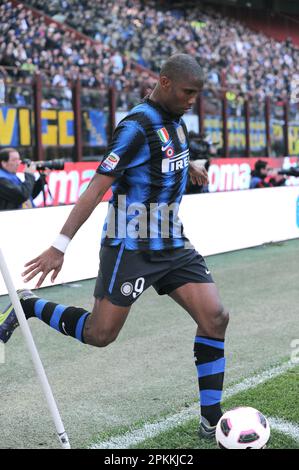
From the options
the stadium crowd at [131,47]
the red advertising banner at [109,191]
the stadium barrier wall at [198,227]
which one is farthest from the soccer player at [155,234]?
the stadium crowd at [131,47]

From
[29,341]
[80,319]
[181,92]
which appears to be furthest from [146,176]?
[29,341]

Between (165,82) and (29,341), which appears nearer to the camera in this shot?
(29,341)

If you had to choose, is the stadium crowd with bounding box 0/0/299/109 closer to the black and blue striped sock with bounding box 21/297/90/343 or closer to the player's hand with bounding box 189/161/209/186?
the player's hand with bounding box 189/161/209/186

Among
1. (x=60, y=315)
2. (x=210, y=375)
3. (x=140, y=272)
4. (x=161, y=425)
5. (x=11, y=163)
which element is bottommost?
(x=161, y=425)

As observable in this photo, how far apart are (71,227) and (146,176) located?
0.49 m

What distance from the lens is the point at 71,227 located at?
3.24 meters

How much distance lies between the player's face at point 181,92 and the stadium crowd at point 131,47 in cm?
1050

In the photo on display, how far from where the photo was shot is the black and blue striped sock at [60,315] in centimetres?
361

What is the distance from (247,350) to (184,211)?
462cm

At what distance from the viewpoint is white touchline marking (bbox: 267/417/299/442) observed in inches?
139

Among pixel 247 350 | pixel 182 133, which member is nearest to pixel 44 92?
pixel 247 350

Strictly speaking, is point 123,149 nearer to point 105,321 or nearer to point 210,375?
point 105,321

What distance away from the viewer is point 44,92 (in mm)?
13508

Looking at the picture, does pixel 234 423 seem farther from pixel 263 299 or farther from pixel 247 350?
pixel 263 299
